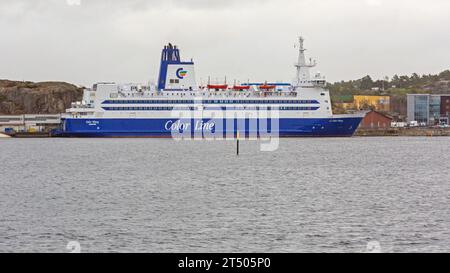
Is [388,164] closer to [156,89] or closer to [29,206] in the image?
[29,206]

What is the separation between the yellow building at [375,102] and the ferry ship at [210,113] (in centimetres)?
4160

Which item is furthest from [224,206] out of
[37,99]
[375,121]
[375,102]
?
[375,102]

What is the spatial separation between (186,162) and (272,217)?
20354 mm

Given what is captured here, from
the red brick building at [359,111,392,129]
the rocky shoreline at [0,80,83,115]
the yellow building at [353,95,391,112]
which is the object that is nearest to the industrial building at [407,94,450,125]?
the yellow building at [353,95,391,112]

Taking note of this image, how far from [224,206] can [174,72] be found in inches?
1934

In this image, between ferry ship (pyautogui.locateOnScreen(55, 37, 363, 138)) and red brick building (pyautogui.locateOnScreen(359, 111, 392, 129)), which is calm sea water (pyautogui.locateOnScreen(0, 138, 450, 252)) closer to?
ferry ship (pyautogui.locateOnScreen(55, 37, 363, 138))

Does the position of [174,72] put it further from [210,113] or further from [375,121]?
[375,121]

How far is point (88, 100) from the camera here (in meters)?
70.6

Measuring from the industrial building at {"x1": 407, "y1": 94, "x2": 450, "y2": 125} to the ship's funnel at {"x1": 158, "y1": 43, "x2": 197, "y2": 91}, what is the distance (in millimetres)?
36557

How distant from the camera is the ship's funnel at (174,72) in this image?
71637 millimetres

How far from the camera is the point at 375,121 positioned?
87750mm

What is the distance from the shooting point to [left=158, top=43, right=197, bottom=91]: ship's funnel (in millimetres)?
71637

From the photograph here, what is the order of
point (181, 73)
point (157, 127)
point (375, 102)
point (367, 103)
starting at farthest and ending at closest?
point (375, 102), point (367, 103), point (181, 73), point (157, 127)
